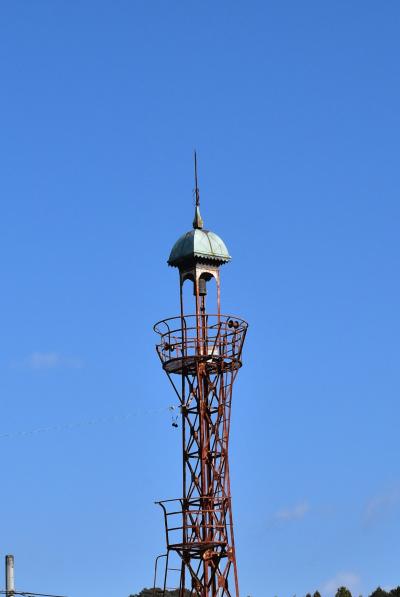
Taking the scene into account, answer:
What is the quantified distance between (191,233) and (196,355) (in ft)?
20.8

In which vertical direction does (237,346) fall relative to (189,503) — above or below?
above

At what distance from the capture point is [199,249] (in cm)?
7281

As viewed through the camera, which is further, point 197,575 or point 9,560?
point 197,575

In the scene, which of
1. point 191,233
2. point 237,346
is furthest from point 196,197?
point 237,346

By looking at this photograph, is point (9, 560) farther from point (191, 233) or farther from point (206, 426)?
point (191, 233)

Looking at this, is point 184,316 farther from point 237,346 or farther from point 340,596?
point 340,596

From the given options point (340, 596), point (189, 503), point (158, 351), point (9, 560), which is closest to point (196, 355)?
point (158, 351)

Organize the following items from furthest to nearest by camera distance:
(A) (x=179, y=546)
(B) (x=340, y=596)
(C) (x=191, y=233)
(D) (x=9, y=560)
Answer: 1. (B) (x=340, y=596)
2. (C) (x=191, y=233)
3. (A) (x=179, y=546)
4. (D) (x=9, y=560)

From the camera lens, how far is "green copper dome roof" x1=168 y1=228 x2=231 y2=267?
2867 inches

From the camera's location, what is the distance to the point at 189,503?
229 ft

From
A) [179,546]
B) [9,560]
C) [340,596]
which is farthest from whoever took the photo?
[340,596]

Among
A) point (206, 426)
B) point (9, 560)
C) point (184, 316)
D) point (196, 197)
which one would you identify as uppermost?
point (196, 197)

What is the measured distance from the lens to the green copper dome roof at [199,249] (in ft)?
239

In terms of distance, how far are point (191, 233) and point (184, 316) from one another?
13.7 ft
